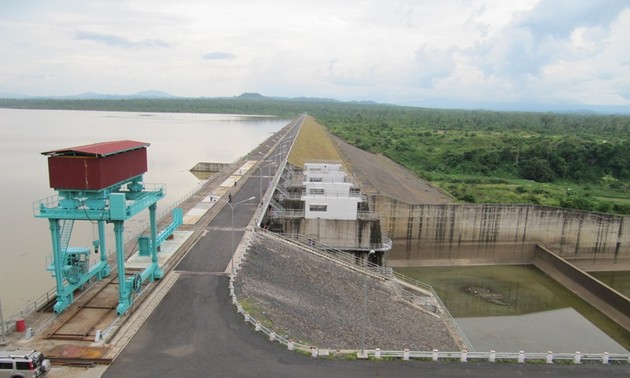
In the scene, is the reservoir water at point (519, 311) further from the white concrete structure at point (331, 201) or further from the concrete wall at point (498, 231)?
the white concrete structure at point (331, 201)

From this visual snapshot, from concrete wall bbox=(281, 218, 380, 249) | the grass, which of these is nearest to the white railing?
concrete wall bbox=(281, 218, 380, 249)

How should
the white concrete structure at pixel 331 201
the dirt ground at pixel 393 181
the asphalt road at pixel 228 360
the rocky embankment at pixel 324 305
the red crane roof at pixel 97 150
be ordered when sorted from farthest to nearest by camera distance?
the dirt ground at pixel 393 181
the white concrete structure at pixel 331 201
the rocky embankment at pixel 324 305
the red crane roof at pixel 97 150
the asphalt road at pixel 228 360

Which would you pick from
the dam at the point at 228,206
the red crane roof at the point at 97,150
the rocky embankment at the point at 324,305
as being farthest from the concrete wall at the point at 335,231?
the red crane roof at the point at 97,150

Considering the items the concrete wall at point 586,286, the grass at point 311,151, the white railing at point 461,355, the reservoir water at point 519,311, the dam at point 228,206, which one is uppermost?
the grass at point 311,151

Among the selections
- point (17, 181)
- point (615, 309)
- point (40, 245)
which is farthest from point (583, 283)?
point (17, 181)

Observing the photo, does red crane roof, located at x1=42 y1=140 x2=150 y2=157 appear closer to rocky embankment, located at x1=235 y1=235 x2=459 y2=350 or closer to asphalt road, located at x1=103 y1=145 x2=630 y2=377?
asphalt road, located at x1=103 y1=145 x2=630 y2=377

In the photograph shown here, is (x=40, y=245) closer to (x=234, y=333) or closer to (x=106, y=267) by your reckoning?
(x=106, y=267)
